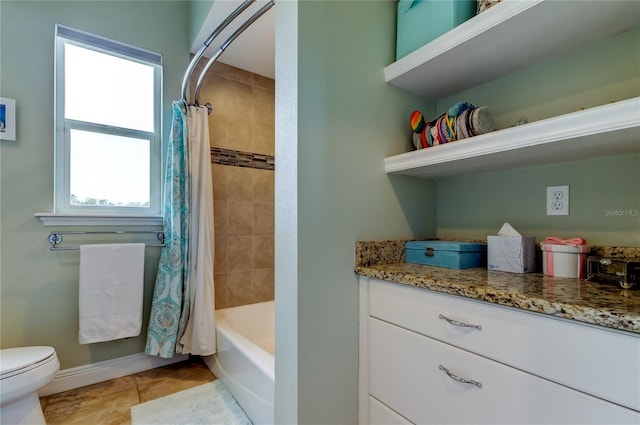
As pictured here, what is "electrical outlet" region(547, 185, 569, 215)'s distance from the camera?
103cm

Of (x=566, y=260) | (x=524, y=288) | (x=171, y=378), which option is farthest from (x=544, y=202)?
(x=171, y=378)

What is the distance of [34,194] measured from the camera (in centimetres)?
161

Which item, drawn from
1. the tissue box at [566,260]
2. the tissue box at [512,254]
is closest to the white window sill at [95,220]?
the tissue box at [512,254]

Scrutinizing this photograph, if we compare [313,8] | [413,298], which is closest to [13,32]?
[313,8]

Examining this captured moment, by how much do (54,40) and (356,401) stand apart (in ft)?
8.22

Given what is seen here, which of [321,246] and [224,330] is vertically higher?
[321,246]

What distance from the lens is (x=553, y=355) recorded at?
0.66 meters

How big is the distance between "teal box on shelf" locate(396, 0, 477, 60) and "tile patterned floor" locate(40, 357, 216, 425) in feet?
7.09

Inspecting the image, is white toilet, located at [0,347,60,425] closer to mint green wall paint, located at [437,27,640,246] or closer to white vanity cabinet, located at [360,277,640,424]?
white vanity cabinet, located at [360,277,640,424]

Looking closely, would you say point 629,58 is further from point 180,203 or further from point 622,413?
point 180,203

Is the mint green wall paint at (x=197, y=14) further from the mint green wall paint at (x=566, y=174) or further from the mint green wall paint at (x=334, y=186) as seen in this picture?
the mint green wall paint at (x=566, y=174)

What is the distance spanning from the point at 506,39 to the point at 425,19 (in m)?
0.32

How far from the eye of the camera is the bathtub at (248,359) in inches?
51.1

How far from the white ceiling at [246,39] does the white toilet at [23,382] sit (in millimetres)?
2045
